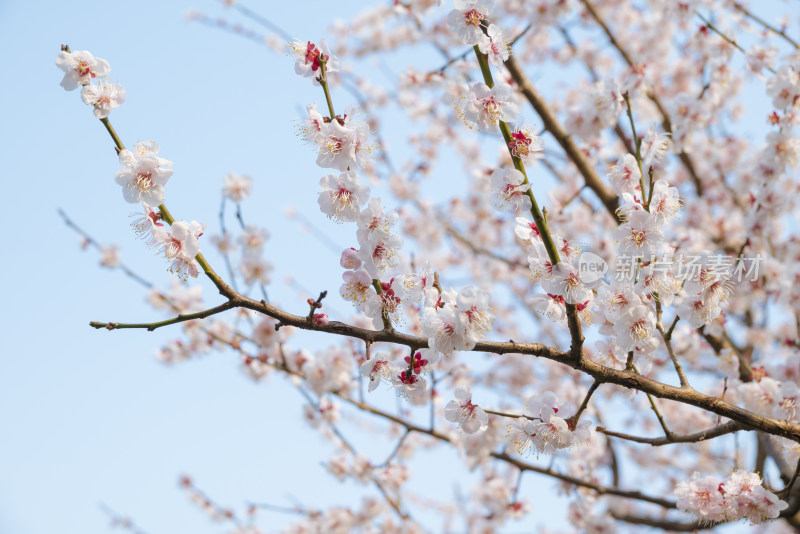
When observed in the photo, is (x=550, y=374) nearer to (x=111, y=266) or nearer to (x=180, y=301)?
(x=180, y=301)

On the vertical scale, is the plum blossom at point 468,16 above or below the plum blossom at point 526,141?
above

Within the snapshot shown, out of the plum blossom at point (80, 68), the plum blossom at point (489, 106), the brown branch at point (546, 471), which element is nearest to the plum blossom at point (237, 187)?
the brown branch at point (546, 471)

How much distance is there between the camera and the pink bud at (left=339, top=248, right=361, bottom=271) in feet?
6.79

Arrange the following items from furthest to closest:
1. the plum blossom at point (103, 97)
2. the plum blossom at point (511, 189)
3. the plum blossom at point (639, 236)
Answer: the plum blossom at point (639, 236) → the plum blossom at point (103, 97) → the plum blossom at point (511, 189)

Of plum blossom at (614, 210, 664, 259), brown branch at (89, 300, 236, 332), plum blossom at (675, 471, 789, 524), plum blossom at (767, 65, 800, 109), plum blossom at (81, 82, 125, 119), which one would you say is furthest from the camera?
plum blossom at (767, 65, 800, 109)

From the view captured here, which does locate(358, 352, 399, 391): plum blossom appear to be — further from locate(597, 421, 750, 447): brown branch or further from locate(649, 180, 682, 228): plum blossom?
locate(649, 180, 682, 228): plum blossom

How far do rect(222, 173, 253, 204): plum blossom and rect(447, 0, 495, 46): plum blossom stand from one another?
131 inches

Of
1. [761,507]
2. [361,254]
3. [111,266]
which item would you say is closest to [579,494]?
[761,507]

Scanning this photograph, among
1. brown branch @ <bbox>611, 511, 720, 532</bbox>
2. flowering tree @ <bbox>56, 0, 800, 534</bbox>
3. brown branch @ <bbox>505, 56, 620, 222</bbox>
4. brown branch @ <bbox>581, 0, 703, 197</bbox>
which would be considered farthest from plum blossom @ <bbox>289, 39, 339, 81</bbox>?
brown branch @ <bbox>611, 511, 720, 532</bbox>

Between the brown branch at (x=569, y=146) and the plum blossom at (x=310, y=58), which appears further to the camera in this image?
the brown branch at (x=569, y=146)

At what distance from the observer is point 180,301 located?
242 inches

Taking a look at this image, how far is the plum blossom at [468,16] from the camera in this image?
2.09 metres

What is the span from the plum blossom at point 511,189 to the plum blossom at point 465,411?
2.60 feet

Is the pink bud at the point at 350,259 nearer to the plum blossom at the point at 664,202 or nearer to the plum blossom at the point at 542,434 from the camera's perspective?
the plum blossom at the point at 542,434
